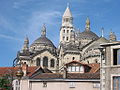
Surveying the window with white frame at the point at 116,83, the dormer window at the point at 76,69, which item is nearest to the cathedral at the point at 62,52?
the dormer window at the point at 76,69

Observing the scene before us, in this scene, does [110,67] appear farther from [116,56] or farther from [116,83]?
[116,83]

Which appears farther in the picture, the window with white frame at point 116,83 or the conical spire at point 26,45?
the conical spire at point 26,45

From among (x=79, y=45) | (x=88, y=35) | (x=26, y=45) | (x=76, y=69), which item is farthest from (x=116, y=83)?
(x=26, y=45)

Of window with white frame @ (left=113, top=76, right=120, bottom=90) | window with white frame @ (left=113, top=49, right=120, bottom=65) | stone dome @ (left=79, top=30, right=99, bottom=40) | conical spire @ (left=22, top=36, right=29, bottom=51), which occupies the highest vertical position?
stone dome @ (left=79, top=30, right=99, bottom=40)

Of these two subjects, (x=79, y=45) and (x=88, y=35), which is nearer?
(x=79, y=45)

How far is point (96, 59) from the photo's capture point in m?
87.1

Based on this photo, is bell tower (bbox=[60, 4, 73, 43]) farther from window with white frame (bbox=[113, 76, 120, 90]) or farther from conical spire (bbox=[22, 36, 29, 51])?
window with white frame (bbox=[113, 76, 120, 90])

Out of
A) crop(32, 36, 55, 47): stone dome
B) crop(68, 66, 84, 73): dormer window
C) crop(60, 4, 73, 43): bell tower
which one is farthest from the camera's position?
crop(60, 4, 73, 43): bell tower

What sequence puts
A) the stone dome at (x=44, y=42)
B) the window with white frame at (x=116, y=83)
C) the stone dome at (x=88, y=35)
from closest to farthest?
the window with white frame at (x=116, y=83)
the stone dome at (x=88, y=35)
the stone dome at (x=44, y=42)

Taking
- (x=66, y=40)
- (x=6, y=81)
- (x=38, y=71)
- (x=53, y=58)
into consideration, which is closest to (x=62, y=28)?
(x=66, y=40)


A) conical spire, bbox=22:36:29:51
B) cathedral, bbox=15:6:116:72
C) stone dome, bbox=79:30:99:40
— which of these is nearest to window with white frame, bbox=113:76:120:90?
cathedral, bbox=15:6:116:72

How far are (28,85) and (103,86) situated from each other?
16.5 metres

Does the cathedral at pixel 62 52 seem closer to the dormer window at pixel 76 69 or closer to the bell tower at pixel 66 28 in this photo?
the bell tower at pixel 66 28

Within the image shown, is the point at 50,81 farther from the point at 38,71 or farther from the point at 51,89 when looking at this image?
the point at 38,71
